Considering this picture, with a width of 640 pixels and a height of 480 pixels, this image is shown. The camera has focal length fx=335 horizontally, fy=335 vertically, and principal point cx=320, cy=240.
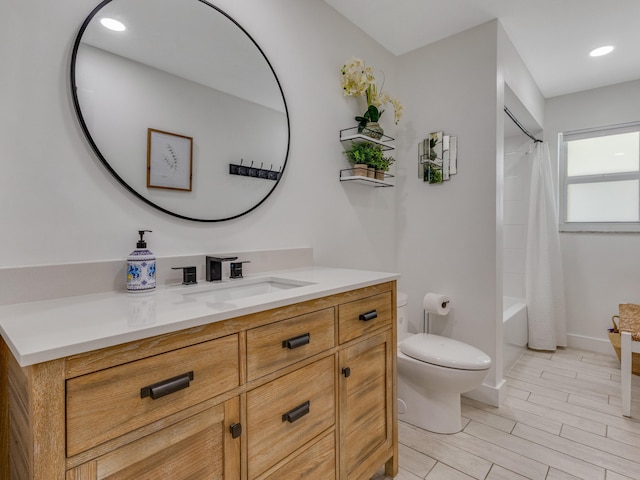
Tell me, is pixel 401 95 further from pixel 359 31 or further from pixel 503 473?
pixel 503 473

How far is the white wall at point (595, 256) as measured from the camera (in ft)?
9.86

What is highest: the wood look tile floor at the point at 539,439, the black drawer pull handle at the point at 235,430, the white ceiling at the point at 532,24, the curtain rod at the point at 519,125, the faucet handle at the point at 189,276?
the white ceiling at the point at 532,24

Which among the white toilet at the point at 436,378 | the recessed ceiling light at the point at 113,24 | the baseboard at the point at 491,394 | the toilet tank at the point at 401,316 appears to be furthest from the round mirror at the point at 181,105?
the baseboard at the point at 491,394

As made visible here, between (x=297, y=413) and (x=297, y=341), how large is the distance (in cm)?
23

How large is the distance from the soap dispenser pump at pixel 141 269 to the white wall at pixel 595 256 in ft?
12.2

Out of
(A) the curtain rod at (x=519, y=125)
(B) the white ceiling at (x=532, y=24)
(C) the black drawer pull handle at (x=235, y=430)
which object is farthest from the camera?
(A) the curtain rod at (x=519, y=125)

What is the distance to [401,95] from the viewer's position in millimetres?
2668

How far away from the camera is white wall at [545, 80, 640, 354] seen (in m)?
3.00

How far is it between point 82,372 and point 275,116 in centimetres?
140

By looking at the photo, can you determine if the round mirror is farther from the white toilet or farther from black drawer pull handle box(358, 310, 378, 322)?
the white toilet

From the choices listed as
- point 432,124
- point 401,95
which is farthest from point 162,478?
point 401,95

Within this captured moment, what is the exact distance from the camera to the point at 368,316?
1374mm

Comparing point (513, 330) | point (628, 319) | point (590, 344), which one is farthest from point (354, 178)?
point (590, 344)

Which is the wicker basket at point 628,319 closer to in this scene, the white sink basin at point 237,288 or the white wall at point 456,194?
the white wall at point 456,194
